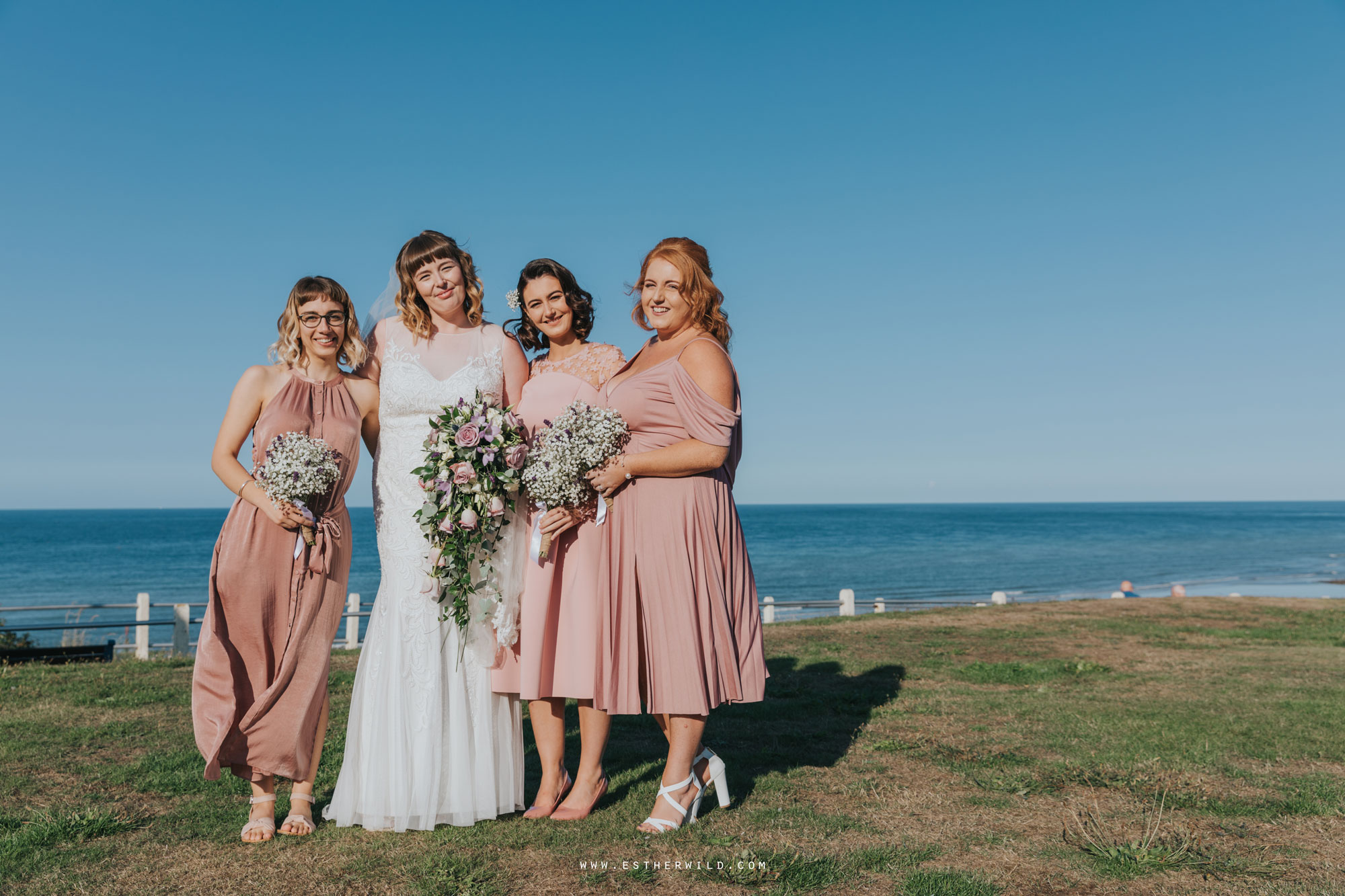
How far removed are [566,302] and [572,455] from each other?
3.46 ft

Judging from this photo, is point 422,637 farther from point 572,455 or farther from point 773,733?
point 773,733

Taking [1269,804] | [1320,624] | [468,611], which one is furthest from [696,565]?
[1320,624]

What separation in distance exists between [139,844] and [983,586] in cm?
4937

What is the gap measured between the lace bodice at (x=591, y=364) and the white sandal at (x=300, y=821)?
2.57m

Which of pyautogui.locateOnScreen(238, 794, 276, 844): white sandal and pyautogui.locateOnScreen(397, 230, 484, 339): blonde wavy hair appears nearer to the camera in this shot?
pyautogui.locateOnScreen(238, 794, 276, 844): white sandal

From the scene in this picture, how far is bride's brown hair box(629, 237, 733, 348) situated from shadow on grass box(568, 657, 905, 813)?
2.75 m

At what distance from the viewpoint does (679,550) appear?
4.35 metres

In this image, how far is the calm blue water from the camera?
44781 mm

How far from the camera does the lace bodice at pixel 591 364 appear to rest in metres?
4.76

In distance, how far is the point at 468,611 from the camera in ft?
14.5

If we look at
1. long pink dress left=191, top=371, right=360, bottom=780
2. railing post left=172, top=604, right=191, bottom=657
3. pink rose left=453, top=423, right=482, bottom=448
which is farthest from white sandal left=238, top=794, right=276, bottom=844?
railing post left=172, top=604, right=191, bottom=657

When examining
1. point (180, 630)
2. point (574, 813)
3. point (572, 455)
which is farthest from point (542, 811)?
point (180, 630)

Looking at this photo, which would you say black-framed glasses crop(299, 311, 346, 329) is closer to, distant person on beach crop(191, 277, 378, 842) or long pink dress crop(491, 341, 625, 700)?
distant person on beach crop(191, 277, 378, 842)

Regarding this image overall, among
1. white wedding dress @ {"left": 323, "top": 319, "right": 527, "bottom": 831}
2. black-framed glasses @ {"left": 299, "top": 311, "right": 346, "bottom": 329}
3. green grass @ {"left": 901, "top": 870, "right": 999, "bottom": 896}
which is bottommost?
green grass @ {"left": 901, "top": 870, "right": 999, "bottom": 896}
